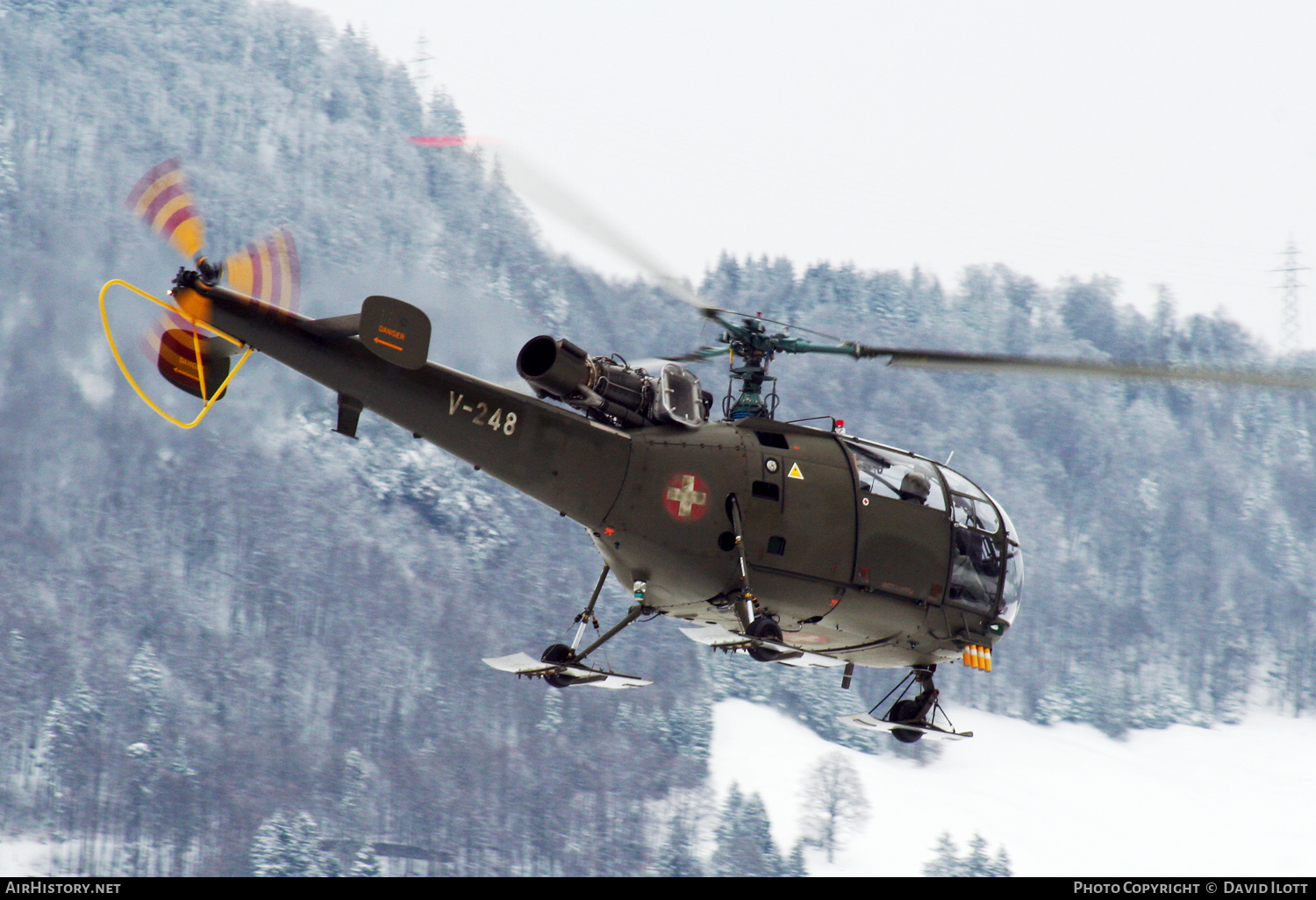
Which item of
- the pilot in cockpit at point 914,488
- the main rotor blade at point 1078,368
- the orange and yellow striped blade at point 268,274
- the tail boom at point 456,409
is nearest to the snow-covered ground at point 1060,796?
the pilot in cockpit at point 914,488

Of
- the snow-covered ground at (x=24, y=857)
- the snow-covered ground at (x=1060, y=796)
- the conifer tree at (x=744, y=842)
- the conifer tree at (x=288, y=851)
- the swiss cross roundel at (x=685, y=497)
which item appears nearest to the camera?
the swiss cross roundel at (x=685, y=497)

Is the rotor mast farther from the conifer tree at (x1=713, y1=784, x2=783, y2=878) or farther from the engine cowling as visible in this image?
the conifer tree at (x1=713, y1=784, x2=783, y2=878)

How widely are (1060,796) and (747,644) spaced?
96.0m

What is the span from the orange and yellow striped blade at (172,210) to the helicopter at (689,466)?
2 centimetres

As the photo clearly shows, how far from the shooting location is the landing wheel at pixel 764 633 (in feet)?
46.0

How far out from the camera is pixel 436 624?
4865 inches

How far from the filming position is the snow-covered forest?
10756 centimetres

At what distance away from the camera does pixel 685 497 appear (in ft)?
48.1

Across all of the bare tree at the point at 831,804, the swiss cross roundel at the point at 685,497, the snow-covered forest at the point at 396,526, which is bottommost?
the swiss cross roundel at the point at 685,497

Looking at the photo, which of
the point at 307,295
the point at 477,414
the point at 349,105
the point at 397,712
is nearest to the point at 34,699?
the point at 397,712

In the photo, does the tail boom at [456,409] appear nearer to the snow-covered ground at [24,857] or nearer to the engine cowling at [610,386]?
the engine cowling at [610,386]

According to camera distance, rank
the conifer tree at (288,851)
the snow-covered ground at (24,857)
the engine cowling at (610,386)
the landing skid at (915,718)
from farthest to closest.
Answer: the conifer tree at (288,851)
the snow-covered ground at (24,857)
the landing skid at (915,718)
the engine cowling at (610,386)

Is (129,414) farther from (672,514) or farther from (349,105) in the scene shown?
(672,514)

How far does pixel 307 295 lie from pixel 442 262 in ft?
184
